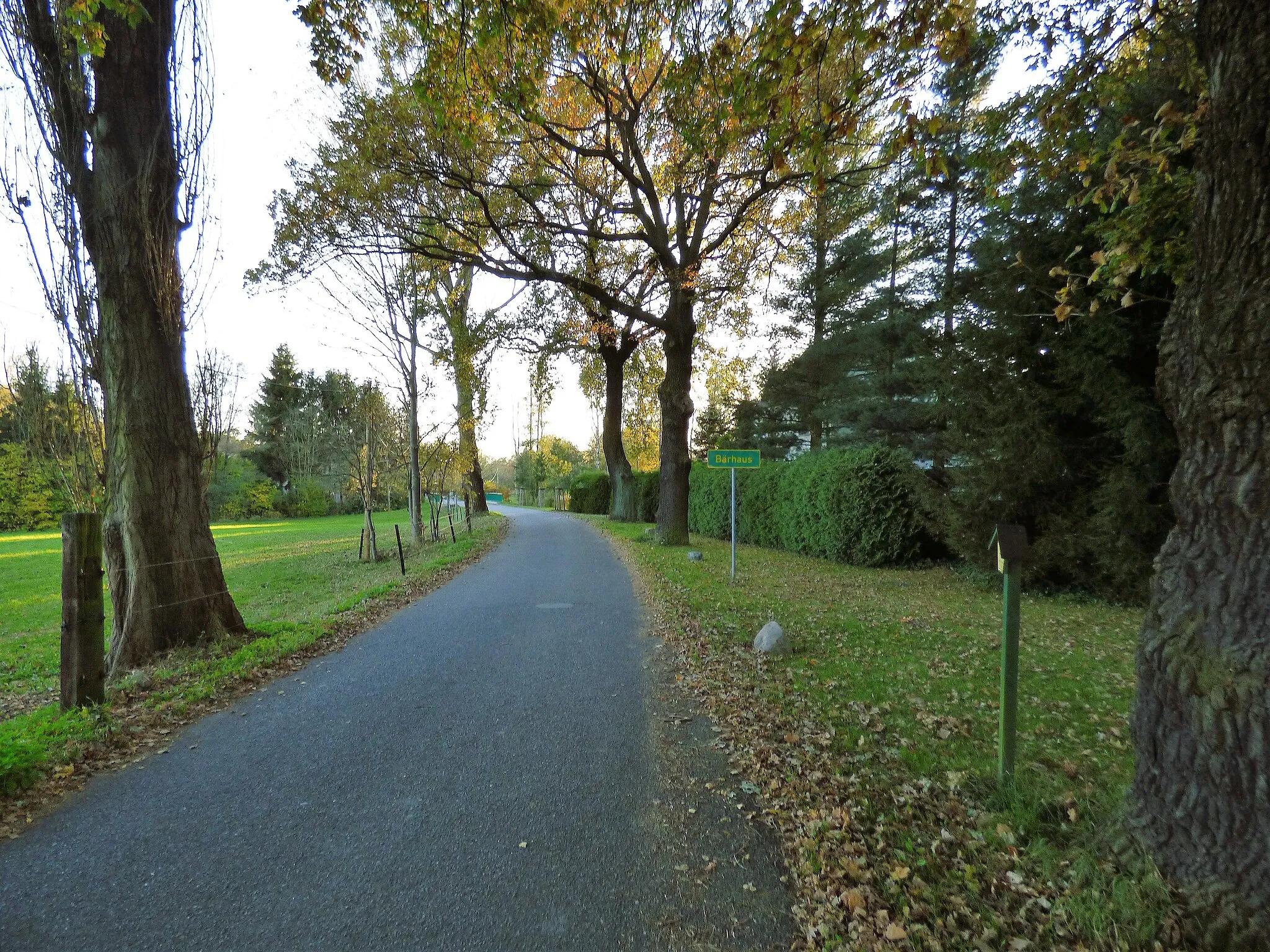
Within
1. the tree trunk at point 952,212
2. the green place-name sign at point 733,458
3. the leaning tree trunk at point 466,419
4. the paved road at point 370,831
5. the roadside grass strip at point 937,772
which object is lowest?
the paved road at point 370,831

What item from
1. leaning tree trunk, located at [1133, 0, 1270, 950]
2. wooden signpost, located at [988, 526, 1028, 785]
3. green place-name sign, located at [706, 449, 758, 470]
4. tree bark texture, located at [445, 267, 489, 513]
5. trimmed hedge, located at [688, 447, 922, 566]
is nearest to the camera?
leaning tree trunk, located at [1133, 0, 1270, 950]

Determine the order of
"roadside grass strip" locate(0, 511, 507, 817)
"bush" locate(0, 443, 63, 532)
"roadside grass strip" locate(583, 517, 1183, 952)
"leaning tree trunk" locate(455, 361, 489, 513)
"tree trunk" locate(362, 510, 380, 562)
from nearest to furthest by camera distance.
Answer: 1. "roadside grass strip" locate(583, 517, 1183, 952)
2. "roadside grass strip" locate(0, 511, 507, 817)
3. "tree trunk" locate(362, 510, 380, 562)
4. "leaning tree trunk" locate(455, 361, 489, 513)
5. "bush" locate(0, 443, 63, 532)

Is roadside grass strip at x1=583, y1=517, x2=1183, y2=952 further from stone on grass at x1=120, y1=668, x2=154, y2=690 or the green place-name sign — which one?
stone on grass at x1=120, y1=668, x2=154, y2=690

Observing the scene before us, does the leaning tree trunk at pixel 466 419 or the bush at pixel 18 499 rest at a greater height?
the leaning tree trunk at pixel 466 419

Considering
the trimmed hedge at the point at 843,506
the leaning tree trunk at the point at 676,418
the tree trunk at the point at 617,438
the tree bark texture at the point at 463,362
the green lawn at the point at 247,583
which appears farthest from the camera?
the tree trunk at the point at 617,438

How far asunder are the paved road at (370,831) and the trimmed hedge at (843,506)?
8.36 m

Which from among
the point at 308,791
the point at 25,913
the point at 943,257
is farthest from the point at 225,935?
the point at 943,257

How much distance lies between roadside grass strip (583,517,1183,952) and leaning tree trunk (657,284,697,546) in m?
8.12

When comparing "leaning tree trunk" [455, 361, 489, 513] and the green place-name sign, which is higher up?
"leaning tree trunk" [455, 361, 489, 513]

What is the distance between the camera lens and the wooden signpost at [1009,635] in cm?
304

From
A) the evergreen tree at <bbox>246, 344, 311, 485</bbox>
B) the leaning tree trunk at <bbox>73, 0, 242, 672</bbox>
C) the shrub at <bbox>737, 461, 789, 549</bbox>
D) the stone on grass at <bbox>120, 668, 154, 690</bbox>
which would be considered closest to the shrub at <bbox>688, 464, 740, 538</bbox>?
the shrub at <bbox>737, 461, 789, 549</bbox>

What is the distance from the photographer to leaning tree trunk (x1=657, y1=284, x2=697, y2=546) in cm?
1574

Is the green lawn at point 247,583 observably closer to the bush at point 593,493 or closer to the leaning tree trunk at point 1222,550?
the leaning tree trunk at point 1222,550

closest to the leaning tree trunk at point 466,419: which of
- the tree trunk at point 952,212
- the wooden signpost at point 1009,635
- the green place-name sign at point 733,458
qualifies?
the green place-name sign at point 733,458
